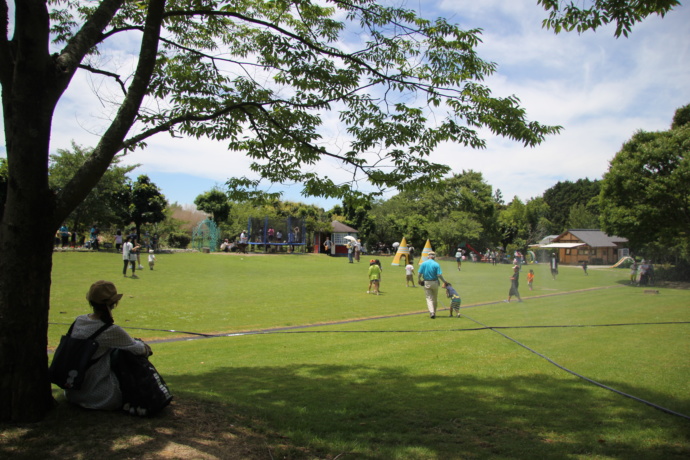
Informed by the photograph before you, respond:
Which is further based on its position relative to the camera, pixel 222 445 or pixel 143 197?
pixel 143 197

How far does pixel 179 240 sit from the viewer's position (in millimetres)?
48094

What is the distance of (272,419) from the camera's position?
14.7 feet

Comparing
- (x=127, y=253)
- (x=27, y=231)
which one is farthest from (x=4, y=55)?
(x=127, y=253)

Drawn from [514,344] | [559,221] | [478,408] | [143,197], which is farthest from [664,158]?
[559,221]

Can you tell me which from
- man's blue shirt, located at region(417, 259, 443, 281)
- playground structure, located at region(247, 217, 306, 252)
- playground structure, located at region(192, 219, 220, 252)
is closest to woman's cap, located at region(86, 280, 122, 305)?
man's blue shirt, located at region(417, 259, 443, 281)

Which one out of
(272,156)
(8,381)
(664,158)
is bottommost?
(8,381)

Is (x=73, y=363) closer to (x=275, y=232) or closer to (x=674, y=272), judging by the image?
(x=674, y=272)

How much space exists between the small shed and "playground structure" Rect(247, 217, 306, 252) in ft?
115

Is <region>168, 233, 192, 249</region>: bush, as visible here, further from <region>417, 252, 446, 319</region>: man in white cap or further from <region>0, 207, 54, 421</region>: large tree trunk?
<region>0, 207, 54, 421</region>: large tree trunk

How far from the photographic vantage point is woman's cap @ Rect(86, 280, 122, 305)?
405cm

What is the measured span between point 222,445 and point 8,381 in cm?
184

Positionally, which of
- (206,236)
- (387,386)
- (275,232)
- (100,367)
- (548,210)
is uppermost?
(548,210)

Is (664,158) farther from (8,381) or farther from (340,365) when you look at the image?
(8,381)

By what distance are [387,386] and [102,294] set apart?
144 inches
